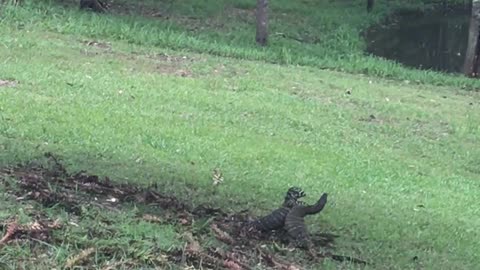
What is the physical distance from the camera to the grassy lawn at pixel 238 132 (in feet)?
17.3

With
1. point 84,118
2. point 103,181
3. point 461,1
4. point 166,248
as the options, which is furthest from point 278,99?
point 461,1

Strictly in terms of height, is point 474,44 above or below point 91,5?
below

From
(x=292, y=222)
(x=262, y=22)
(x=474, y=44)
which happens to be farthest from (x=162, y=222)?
(x=474, y=44)

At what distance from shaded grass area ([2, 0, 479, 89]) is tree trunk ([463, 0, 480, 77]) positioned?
37.8 inches

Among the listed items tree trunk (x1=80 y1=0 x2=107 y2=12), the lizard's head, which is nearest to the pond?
tree trunk (x1=80 y1=0 x2=107 y2=12)

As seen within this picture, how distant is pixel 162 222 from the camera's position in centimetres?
434

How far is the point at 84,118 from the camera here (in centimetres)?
784

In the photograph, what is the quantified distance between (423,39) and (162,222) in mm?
18041

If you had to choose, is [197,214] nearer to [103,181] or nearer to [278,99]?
[103,181]

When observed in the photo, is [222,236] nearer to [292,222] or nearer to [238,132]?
[292,222]

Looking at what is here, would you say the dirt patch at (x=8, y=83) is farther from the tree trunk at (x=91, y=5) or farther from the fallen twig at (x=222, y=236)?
the tree trunk at (x=91, y=5)

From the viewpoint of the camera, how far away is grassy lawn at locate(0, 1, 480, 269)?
208 inches

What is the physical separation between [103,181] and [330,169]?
2611 millimetres

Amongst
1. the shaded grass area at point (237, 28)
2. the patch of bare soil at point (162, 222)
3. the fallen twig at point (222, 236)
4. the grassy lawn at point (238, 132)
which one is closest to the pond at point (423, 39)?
the shaded grass area at point (237, 28)
